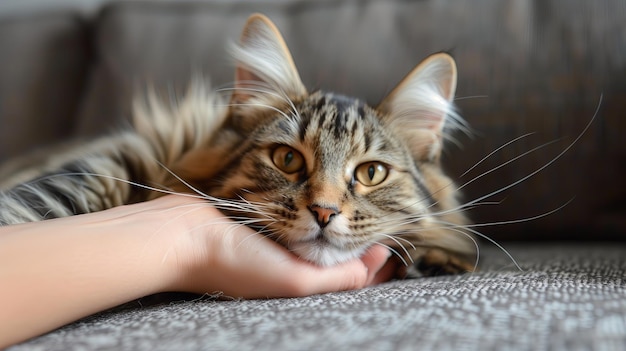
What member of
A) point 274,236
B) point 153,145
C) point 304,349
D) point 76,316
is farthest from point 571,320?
point 153,145

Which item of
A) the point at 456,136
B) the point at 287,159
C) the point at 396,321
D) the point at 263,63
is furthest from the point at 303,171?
the point at 456,136

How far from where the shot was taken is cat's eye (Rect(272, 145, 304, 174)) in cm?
104

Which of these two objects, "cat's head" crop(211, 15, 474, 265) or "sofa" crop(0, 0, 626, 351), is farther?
"cat's head" crop(211, 15, 474, 265)

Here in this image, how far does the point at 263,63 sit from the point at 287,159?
0.23 metres

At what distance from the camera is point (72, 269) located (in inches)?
30.2

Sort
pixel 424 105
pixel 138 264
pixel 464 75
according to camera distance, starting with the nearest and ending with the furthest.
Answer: pixel 138 264
pixel 424 105
pixel 464 75

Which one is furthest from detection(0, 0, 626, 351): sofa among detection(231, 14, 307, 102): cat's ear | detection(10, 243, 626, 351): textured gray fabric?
detection(231, 14, 307, 102): cat's ear

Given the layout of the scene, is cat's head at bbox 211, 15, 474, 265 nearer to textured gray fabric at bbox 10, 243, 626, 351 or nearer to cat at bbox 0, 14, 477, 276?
cat at bbox 0, 14, 477, 276

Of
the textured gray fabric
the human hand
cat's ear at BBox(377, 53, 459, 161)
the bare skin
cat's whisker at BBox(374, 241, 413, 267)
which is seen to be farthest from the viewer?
cat's ear at BBox(377, 53, 459, 161)

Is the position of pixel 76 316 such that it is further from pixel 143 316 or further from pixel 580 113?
pixel 580 113

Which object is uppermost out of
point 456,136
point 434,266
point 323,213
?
point 456,136

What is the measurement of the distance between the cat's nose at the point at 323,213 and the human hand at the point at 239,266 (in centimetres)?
7

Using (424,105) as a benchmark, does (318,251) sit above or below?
below

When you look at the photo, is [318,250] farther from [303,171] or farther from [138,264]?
[138,264]
